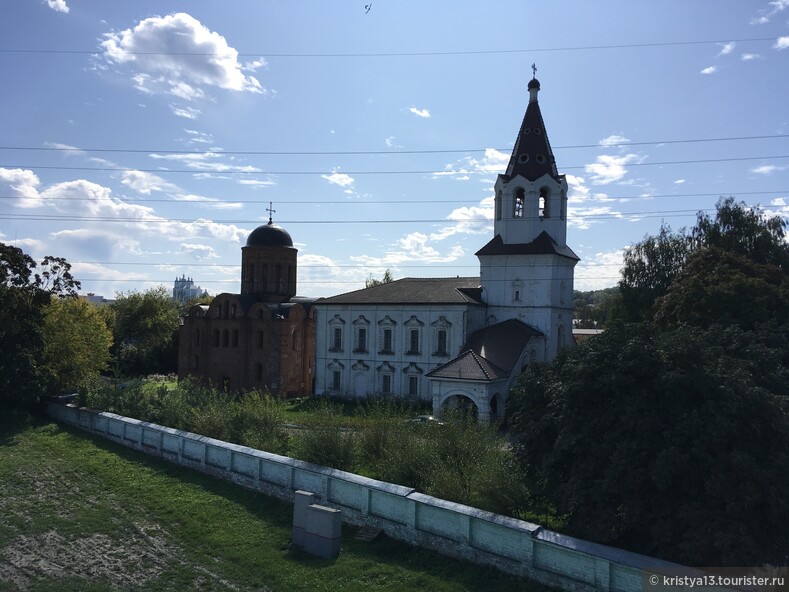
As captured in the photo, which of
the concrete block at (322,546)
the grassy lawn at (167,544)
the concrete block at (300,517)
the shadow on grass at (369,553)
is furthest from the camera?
the concrete block at (300,517)

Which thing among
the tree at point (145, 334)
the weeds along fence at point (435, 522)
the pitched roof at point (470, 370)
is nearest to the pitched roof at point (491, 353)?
the pitched roof at point (470, 370)

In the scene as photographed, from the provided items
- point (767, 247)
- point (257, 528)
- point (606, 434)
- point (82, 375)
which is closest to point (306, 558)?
point (257, 528)

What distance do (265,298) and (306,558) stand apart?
109ft

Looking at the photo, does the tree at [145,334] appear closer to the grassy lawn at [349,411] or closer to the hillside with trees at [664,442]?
the grassy lawn at [349,411]

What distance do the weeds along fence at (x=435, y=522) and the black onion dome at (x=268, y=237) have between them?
86.0ft

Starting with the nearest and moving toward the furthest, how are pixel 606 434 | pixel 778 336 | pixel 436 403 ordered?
pixel 606 434 → pixel 778 336 → pixel 436 403

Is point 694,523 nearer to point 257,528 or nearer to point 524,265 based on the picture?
point 257,528

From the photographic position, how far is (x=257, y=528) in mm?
14945

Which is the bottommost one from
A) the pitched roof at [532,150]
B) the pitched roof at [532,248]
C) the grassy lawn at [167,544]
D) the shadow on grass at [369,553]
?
the grassy lawn at [167,544]

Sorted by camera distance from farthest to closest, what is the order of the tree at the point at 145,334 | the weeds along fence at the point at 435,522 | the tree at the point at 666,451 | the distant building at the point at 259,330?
the tree at the point at 145,334, the distant building at the point at 259,330, the weeds along fence at the point at 435,522, the tree at the point at 666,451

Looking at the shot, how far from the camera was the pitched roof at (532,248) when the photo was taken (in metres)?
33.4

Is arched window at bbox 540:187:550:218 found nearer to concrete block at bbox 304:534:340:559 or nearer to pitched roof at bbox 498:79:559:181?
pitched roof at bbox 498:79:559:181

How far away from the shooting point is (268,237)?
45.8 m

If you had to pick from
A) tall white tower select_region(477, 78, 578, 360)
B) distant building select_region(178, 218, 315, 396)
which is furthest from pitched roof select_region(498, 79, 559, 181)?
distant building select_region(178, 218, 315, 396)
